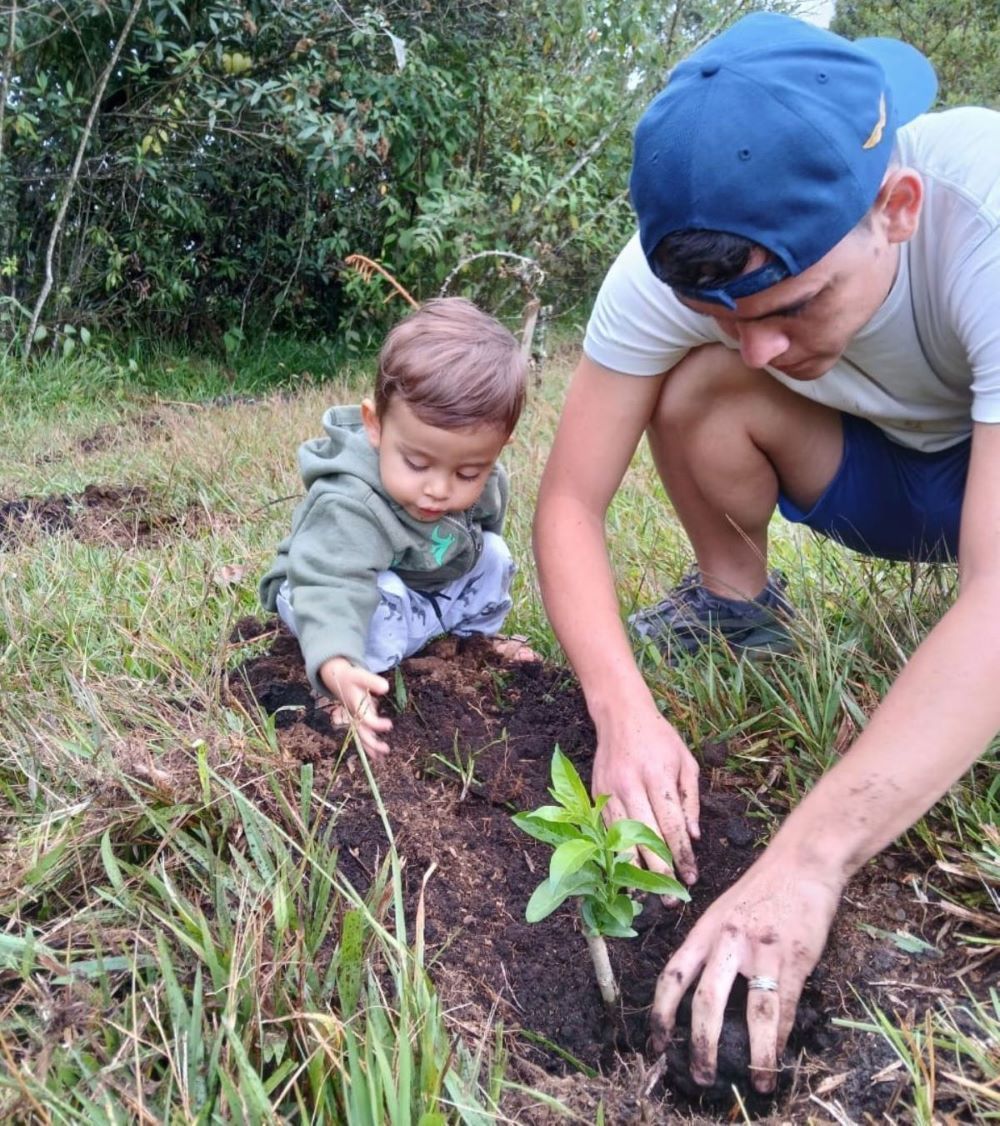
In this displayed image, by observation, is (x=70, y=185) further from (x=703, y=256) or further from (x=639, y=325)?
(x=703, y=256)

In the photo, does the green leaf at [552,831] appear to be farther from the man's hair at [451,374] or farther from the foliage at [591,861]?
the man's hair at [451,374]

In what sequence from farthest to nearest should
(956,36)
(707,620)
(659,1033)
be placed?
(956,36) → (707,620) → (659,1033)

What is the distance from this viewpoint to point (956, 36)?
11648mm

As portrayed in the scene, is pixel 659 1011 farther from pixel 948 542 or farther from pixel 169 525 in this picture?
pixel 169 525

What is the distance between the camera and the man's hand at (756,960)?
1.22 m

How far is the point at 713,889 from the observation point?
5.06ft

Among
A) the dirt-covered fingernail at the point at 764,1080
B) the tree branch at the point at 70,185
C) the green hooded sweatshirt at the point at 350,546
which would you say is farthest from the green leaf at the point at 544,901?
the tree branch at the point at 70,185

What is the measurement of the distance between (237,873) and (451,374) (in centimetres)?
98

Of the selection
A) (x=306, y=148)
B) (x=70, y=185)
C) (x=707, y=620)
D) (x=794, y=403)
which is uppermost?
(x=794, y=403)

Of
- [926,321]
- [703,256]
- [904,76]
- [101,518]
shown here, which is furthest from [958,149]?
[101,518]

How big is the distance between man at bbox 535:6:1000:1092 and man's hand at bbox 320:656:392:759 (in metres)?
0.36

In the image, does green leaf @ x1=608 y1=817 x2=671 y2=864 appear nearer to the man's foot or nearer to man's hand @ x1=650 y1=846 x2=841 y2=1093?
man's hand @ x1=650 y1=846 x2=841 y2=1093

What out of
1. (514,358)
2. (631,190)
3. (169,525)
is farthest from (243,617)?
(631,190)

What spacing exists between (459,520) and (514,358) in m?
0.37
